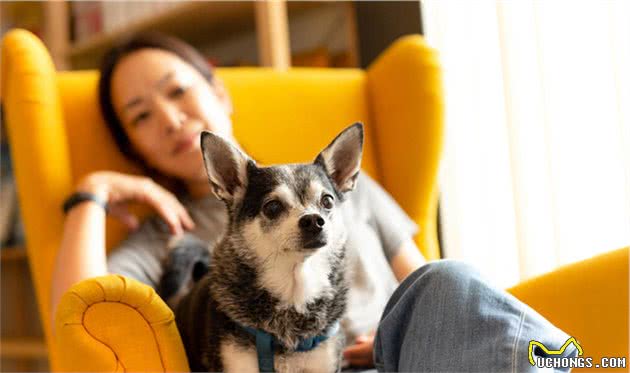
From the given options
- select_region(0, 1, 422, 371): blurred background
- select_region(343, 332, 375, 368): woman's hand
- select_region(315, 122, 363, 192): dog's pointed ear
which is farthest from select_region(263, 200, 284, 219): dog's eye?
select_region(0, 1, 422, 371): blurred background

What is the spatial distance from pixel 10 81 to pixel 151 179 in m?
0.40

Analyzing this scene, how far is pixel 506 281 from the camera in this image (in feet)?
5.46

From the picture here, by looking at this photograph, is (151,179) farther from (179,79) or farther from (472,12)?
(472,12)

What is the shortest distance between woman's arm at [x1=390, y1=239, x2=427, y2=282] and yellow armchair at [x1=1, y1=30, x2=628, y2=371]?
19cm

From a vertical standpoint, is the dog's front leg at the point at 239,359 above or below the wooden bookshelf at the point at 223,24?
below

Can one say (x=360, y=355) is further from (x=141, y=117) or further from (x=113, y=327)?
(x=141, y=117)

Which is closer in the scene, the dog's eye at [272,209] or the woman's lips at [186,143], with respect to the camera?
the dog's eye at [272,209]

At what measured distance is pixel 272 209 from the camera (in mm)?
994

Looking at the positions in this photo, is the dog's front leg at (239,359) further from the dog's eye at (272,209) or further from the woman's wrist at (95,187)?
the woman's wrist at (95,187)

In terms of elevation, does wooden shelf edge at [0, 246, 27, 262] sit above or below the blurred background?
below

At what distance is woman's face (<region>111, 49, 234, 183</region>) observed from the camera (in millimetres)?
1494

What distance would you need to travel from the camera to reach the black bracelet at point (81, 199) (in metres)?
1.39

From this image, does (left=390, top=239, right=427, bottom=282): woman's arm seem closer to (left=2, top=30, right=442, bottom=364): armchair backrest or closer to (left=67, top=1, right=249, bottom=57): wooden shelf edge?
(left=2, top=30, right=442, bottom=364): armchair backrest

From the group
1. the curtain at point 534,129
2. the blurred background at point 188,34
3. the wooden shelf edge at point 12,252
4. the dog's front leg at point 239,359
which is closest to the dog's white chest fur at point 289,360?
the dog's front leg at point 239,359
